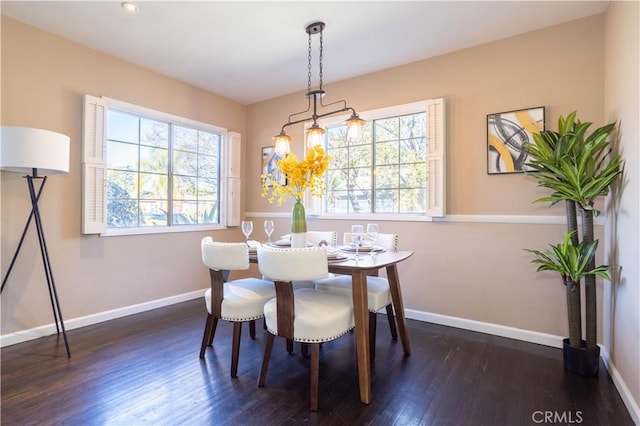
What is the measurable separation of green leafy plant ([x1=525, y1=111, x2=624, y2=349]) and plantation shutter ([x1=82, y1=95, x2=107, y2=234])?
3807 millimetres

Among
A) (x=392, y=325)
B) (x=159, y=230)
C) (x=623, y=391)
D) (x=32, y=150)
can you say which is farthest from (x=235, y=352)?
(x=623, y=391)

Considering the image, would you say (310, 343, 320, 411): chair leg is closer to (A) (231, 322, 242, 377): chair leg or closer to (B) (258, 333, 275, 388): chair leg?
(B) (258, 333, 275, 388): chair leg

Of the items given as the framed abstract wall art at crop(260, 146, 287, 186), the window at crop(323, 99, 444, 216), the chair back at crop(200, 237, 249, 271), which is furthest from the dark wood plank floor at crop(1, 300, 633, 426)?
the framed abstract wall art at crop(260, 146, 287, 186)

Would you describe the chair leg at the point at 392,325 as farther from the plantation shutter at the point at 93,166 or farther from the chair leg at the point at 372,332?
the plantation shutter at the point at 93,166

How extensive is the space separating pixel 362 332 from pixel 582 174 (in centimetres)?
182

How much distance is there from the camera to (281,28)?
280 centimetres

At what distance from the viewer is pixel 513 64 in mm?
2887

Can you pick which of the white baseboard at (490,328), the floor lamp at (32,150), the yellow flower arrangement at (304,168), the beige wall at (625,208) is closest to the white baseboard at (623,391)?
the beige wall at (625,208)

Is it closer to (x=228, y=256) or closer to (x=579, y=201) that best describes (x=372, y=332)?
(x=228, y=256)

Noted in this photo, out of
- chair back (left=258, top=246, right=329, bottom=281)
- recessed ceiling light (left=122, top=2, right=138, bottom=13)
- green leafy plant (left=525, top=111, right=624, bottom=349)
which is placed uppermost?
recessed ceiling light (left=122, top=2, right=138, bottom=13)

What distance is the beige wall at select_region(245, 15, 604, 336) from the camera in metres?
2.66

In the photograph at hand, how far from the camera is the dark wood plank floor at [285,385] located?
1.74 m

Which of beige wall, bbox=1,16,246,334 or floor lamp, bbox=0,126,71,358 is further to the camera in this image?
beige wall, bbox=1,16,246,334

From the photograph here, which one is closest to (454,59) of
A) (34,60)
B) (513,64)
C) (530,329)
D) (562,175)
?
(513,64)
